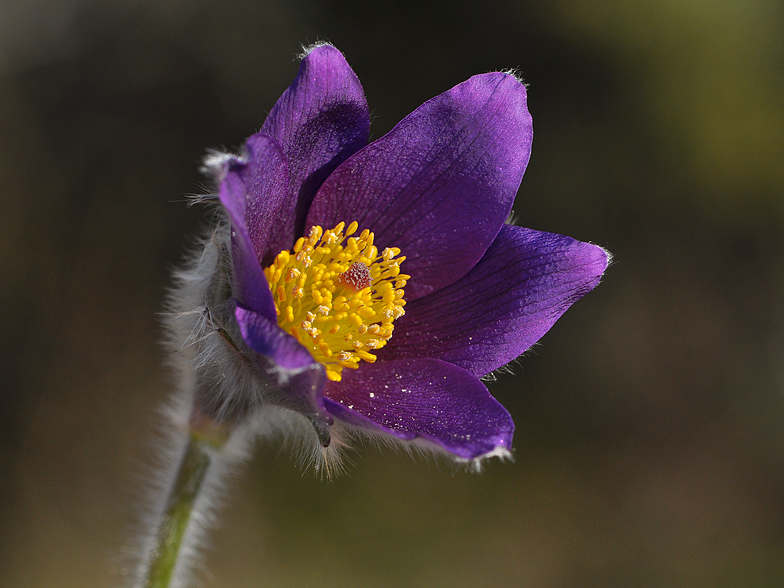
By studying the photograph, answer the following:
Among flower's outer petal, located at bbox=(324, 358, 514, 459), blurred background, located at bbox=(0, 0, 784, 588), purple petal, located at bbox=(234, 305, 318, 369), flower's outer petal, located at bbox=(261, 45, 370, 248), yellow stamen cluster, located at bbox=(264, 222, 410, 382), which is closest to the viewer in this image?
purple petal, located at bbox=(234, 305, 318, 369)

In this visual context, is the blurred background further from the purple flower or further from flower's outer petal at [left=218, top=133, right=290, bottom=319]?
flower's outer petal at [left=218, top=133, right=290, bottom=319]

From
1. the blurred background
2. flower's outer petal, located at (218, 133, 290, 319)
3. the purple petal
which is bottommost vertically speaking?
the blurred background

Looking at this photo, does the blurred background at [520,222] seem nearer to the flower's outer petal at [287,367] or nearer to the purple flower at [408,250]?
the purple flower at [408,250]

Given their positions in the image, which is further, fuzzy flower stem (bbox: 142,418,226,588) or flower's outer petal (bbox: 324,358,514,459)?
fuzzy flower stem (bbox: 142,418,226,588)

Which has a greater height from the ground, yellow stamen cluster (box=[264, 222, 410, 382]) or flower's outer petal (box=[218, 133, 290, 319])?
flower's outer petal (box=[218, 133, 290, 319])

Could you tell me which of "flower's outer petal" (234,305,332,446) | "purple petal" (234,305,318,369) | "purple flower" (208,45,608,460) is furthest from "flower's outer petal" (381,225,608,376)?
"purple petal" (234,305,318,369)

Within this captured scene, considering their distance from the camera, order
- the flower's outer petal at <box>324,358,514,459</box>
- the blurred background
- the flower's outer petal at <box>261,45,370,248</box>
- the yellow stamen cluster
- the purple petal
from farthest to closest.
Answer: the blurred background < the yellow stamen cluster < the flower's outer petal at <box>261,45,370,248</box> < the flower's outer petal at <box>324,358,514,459</box> < the purple petal

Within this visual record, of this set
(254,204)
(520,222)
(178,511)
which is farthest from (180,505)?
(520,222)
